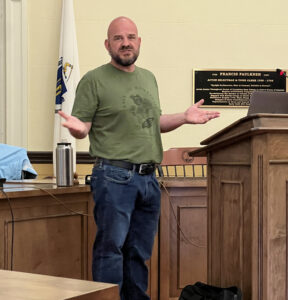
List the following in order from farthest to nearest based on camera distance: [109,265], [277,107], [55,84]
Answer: [55,84] → [109,265] → [277,107]

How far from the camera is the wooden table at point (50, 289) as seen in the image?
734 millimetres

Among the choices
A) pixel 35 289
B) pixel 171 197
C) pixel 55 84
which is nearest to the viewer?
pixel 35 289

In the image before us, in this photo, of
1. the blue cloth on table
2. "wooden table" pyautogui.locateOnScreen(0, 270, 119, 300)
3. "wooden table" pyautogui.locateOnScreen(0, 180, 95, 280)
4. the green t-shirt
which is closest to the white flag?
the blue cloth on table

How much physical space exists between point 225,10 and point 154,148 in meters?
3.54

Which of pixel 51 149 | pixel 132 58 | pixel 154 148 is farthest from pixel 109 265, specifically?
pixel 51 149

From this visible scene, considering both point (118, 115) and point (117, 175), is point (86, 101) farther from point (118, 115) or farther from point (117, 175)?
point (117, 175)

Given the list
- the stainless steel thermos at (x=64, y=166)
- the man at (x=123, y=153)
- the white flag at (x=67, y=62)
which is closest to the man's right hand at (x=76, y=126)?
the man at (x=123, y=153)

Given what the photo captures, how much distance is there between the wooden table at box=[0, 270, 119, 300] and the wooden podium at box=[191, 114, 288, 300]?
1311 millimetres

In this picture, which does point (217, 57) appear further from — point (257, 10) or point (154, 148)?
point (154, 148)

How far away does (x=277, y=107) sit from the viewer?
2.46 meters

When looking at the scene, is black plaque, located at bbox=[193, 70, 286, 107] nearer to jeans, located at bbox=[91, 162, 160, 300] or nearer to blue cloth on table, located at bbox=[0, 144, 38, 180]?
blue cloth on table, located at bbox=[0, 144, 38, 180]

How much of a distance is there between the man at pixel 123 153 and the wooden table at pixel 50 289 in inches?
69.8

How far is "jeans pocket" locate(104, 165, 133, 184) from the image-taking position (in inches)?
105

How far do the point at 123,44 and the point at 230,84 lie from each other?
333 cm
